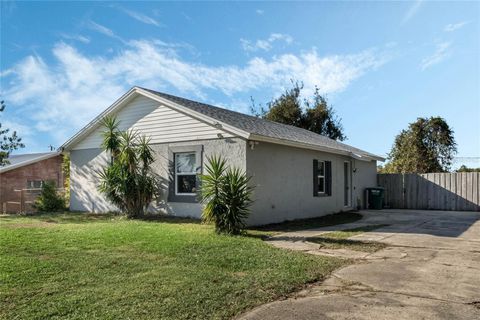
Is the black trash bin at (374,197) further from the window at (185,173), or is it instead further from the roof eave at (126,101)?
the roof eave at (126,101)

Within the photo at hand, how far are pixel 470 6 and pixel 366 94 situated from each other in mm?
6105

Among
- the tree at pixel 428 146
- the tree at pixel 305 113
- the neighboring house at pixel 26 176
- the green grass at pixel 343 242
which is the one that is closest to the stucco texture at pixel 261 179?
the green grass at pixel 343 242

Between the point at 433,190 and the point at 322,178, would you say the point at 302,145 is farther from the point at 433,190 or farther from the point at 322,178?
the point at 433,190

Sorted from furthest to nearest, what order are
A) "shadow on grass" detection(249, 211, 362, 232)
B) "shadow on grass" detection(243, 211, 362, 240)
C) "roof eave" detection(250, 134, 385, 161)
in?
"roof eave" detection(250, 134, 385, 161) < "shadow on grass" detection(249, 211, 362, 232) < "shadow on grass" detection(243, 211, 362, 240)

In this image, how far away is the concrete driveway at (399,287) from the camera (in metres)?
4.06

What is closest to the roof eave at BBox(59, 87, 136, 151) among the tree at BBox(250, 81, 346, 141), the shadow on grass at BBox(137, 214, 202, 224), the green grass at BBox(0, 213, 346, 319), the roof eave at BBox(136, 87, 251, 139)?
the roof eave at BBox(136, 87, 251, 139)

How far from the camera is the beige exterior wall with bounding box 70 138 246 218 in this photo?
11.5 metres

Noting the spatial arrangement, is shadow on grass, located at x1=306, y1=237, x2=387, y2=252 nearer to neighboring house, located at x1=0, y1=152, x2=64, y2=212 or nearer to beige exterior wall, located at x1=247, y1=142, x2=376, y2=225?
beige exterior wall, located at x1=247, y1=142, x2=376, y2=225

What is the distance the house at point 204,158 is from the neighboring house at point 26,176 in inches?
337

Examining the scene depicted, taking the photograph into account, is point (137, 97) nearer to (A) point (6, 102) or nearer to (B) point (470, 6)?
(A) point (6, 102)

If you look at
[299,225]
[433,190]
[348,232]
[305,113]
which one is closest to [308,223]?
[299,225]

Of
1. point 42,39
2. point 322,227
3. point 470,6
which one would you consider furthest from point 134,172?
point 470,6

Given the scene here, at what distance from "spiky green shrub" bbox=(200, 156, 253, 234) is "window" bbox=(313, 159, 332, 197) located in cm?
550

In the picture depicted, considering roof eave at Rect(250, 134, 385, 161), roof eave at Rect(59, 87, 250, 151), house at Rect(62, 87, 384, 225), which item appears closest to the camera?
roof eave at Rect(250, 134, 385, 161)
